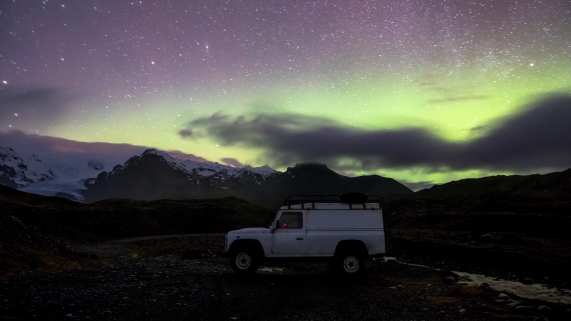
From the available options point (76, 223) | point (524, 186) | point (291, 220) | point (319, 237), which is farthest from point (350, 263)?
point (524, 186)

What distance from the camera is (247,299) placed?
1113 centimetres

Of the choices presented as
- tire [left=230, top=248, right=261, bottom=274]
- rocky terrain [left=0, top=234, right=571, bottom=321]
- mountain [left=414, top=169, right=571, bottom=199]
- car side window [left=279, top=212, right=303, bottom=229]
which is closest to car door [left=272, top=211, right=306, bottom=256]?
car side window [left=279, top=212, right=303, bottom=229]

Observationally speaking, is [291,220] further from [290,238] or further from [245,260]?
[245,260]

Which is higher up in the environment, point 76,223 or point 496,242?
point 76,223

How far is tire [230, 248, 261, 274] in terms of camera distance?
50.9 ft

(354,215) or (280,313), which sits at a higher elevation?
(354,215)

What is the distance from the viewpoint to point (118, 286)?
12.7 m

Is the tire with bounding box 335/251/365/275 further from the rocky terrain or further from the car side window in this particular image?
the car side window

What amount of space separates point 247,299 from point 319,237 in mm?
5204

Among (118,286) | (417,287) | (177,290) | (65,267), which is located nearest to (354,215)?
(417,287)

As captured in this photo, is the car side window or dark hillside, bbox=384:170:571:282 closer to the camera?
the car side window

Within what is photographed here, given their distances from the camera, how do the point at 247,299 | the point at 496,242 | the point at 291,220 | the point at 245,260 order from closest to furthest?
the point at 247,299 → the point at 245,260 → the point at 291,220 → the point at 496,242

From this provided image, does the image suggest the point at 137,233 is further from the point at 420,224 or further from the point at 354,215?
the point at 354,215

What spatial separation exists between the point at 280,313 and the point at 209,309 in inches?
75.7
